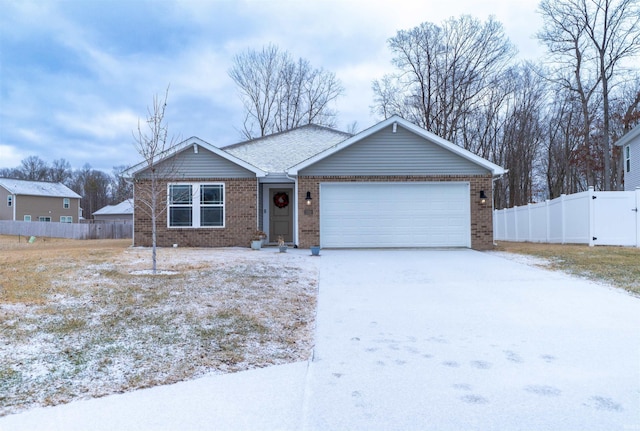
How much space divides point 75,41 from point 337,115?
20.9 meters

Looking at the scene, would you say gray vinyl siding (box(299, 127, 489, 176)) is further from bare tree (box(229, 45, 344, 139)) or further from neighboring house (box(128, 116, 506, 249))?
bare tree (box(229, 45, 344, 139))

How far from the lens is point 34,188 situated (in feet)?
130

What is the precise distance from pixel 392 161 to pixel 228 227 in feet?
19.0

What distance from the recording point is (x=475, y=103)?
27.6 m

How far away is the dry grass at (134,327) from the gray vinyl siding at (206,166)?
256 inches

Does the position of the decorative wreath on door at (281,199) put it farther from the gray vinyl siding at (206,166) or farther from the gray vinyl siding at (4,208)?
the gray vinyl siding at (4,208)

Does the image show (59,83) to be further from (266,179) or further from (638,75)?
(638,75)

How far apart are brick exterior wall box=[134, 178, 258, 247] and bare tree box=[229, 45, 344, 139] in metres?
18.0

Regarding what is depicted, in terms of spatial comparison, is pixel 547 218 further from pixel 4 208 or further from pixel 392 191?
pixel 4 208

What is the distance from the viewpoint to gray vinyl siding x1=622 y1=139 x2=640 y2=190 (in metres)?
19.5

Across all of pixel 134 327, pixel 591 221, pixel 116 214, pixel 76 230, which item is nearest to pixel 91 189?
pixel 116 214

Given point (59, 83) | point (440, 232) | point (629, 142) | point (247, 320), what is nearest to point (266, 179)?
point (440, 232)

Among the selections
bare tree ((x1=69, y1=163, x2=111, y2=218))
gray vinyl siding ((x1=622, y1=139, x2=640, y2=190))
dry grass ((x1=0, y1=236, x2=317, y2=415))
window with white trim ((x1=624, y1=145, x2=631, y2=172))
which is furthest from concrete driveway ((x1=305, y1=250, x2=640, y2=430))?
bare tree ((x1=69, y1=163, x2=111, y2=218))

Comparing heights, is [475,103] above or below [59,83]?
above
